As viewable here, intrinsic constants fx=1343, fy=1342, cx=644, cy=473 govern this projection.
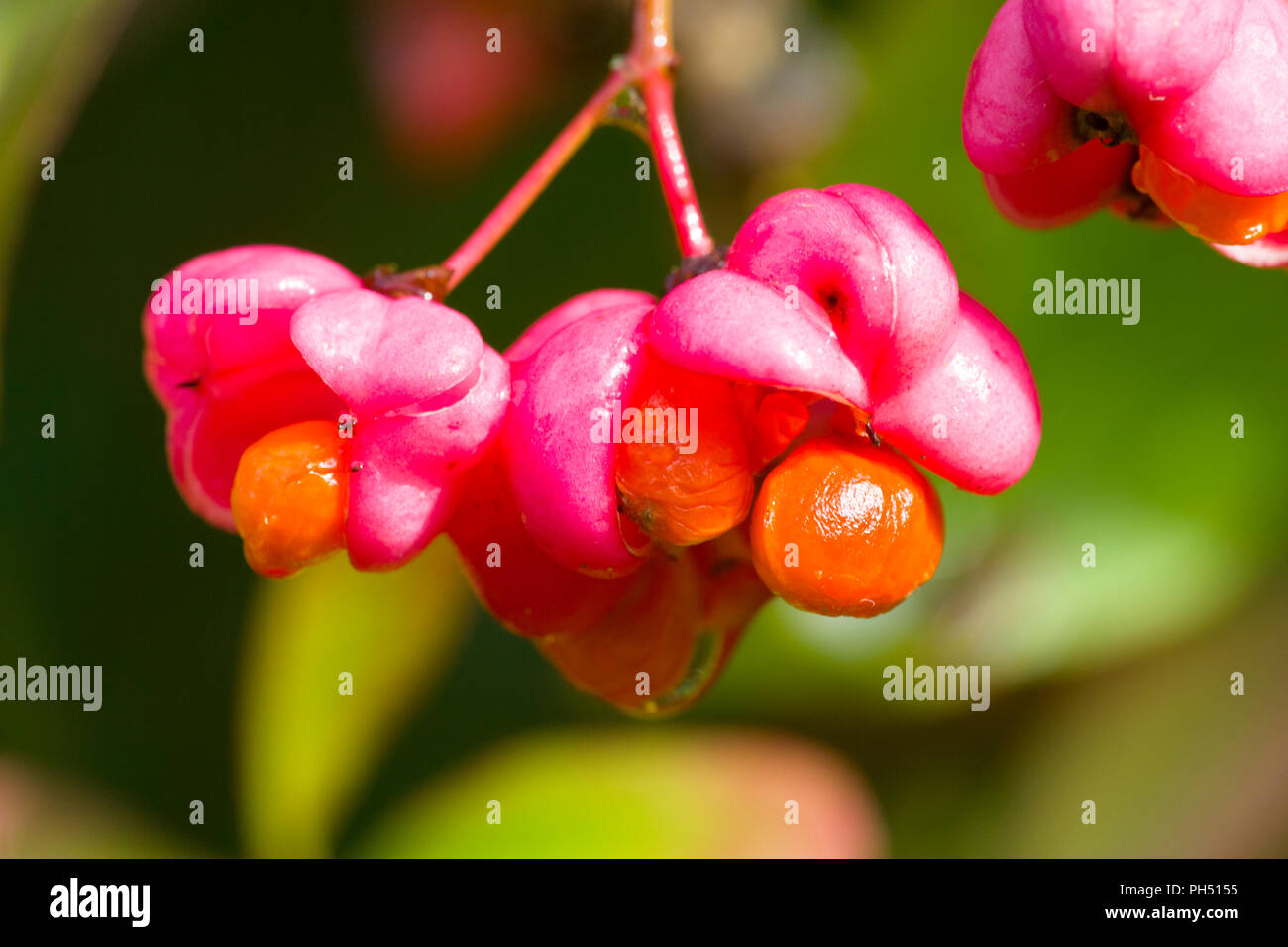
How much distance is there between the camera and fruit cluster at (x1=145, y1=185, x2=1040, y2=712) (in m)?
0.69

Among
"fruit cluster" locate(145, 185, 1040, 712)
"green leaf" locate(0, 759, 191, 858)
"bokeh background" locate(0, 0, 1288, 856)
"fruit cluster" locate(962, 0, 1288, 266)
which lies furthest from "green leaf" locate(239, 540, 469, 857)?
"fruit cluster" locate(962, 0, 1288, 266)

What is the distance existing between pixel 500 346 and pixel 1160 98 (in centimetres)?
79

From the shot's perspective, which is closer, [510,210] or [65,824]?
[510,210]

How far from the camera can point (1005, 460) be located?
0.73 metres

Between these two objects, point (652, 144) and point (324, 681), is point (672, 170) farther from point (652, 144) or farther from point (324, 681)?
point (324, 681)

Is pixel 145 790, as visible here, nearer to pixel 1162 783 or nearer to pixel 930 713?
pixel 930 713

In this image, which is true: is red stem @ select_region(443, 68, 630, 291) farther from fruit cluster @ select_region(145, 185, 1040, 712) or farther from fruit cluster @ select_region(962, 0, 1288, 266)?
fruit cluster @ select_region(962, 0, 1288, 266)

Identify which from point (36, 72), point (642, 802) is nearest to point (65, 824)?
point (642, 802)

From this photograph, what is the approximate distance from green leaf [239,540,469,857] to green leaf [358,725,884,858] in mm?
71

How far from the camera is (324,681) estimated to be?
50.8 inches

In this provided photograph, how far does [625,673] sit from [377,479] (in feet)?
0.67

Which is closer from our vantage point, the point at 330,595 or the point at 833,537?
the point at 833,537
